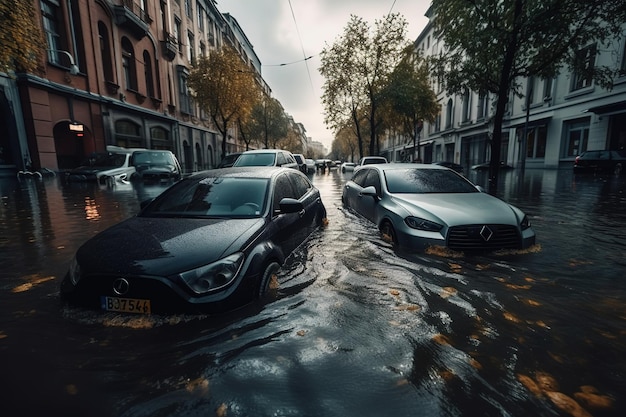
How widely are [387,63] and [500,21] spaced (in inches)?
684

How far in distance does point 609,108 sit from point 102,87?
30491mm

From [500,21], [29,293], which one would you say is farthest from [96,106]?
[500,21]

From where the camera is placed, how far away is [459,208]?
4.61 metres

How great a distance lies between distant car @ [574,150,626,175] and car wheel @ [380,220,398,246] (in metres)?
20.0

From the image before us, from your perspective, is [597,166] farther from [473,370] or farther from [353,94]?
[473,370]

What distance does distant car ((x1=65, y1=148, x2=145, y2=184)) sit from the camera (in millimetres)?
12484

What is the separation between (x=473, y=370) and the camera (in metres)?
2.14

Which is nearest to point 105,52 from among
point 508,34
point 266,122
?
point 508,34

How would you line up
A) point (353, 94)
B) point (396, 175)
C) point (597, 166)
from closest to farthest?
point (396, 175) → point (597, 166) → point (353, 94)

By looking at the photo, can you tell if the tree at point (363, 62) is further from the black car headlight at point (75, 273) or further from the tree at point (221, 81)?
the black car headlight at point (75, 273)

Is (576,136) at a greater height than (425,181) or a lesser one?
greater

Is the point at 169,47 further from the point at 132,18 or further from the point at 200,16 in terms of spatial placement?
the point at 200,16

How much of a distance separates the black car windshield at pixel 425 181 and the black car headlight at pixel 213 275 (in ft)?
12.3

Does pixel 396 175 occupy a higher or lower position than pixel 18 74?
A: lower
